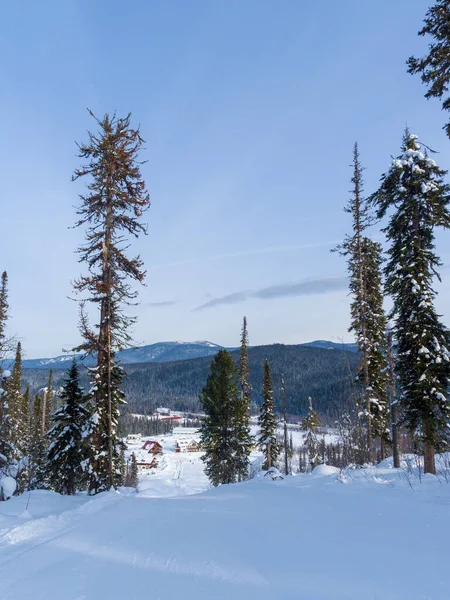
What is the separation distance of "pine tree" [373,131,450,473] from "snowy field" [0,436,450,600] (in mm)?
7872

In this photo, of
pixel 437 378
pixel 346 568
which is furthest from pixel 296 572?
pixel 437 378

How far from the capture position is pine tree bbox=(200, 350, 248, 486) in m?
27.3

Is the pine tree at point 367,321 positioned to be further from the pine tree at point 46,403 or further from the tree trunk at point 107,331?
the pine tree at point 46,403

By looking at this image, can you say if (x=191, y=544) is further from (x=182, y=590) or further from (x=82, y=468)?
(x=82, y=468)

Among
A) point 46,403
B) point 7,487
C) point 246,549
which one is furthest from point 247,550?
point 46,403

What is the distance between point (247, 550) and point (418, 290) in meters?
13.4

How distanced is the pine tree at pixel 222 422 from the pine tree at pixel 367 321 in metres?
9.33

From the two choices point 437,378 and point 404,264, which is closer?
point 437,378

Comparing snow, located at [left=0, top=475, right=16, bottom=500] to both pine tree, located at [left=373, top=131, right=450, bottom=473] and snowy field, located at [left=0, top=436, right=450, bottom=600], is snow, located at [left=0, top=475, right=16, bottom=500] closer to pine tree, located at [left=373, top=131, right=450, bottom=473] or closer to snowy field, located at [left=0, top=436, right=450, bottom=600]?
snowy field, located at [left=0, top=436, right=450, bottom=600]

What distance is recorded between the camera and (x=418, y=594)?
2.81m

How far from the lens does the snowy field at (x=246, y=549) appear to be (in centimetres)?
319

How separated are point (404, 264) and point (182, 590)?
15.2m

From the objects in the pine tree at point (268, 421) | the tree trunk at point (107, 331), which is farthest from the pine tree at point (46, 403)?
the tree trunk at point (107, 331)

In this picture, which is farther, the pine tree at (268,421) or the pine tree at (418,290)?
the pine tree at (268,421)
